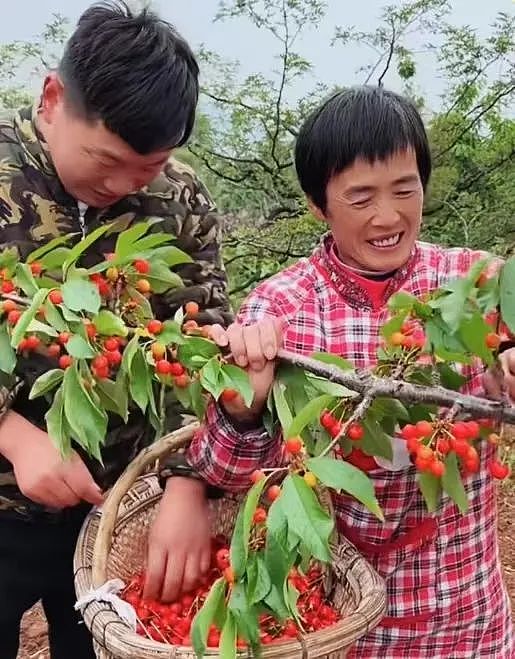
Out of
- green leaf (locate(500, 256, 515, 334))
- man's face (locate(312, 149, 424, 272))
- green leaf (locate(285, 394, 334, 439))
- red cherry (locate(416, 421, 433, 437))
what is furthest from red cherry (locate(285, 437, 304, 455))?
man's face (locate(312, 149, 424, 272))

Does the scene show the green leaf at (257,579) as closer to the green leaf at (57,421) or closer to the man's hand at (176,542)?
the green leaf at (57,421)

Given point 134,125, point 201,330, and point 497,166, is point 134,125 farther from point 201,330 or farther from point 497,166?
point 497,166

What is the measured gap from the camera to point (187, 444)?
1309 mm

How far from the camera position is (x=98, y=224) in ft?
4.37

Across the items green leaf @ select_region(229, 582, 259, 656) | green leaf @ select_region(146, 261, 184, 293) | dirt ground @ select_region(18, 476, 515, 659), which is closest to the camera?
green leaf @ select_region(229, 582, 259, 656)

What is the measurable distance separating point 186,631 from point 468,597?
0.37 meters

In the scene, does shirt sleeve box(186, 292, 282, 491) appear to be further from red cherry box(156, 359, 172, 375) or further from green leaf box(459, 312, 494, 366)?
green leaf box(459, 312, 494, 366)

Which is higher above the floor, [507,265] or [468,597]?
[507,265]

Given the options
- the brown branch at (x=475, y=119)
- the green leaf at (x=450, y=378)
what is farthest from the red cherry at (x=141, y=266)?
the brown branch at (x=475, y=119)

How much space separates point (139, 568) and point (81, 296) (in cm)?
53

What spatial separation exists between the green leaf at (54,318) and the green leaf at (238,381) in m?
0.18

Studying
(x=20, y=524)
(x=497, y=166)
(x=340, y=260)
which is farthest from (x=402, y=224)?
(x=497, y=166)

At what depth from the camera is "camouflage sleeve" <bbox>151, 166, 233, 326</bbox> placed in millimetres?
1361

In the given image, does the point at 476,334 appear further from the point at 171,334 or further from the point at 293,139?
the point at 293,139
